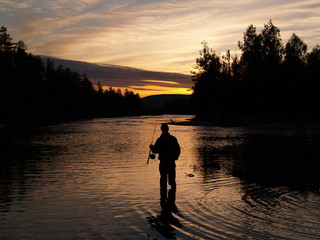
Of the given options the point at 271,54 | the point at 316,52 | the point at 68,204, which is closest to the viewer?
the point at 68,204

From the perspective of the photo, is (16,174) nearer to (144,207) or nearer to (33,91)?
(144,207)

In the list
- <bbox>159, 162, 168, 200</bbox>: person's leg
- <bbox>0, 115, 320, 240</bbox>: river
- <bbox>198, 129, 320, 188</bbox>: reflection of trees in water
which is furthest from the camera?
<bbox>198, 129, 320, 188</bbox>: reflection of trees in water

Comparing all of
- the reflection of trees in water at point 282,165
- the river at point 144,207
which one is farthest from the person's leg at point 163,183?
the reflection of trees in water at point 282,165

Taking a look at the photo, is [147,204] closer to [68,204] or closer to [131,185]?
[68,204]

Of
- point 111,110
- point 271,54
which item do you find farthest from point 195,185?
point 111,110

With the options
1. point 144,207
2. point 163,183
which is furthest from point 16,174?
point 144,207

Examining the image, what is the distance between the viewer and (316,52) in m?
94.0

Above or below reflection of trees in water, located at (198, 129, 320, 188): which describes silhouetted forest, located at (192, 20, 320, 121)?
above

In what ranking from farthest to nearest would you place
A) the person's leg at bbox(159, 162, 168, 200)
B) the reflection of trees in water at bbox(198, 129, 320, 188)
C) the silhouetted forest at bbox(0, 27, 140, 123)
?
the silhouetted forest at bbox(0, 27, 140, 123), the reflection of trees in water at bbox(198, 129, 320, 188), the person's leg at bbox(159, 162, 168, 200)

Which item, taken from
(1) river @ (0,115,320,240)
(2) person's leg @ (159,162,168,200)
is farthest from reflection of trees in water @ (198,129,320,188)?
(2) person's leg @ (159,162,168,200)

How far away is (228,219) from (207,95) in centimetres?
10062

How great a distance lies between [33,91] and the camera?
299 ft

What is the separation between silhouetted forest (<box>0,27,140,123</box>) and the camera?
76569 millimetres

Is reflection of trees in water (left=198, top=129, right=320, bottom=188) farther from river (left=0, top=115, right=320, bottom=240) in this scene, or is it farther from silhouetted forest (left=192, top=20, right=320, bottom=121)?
silhouetted forest (left=192, top=20, right=320, bottom=121)
